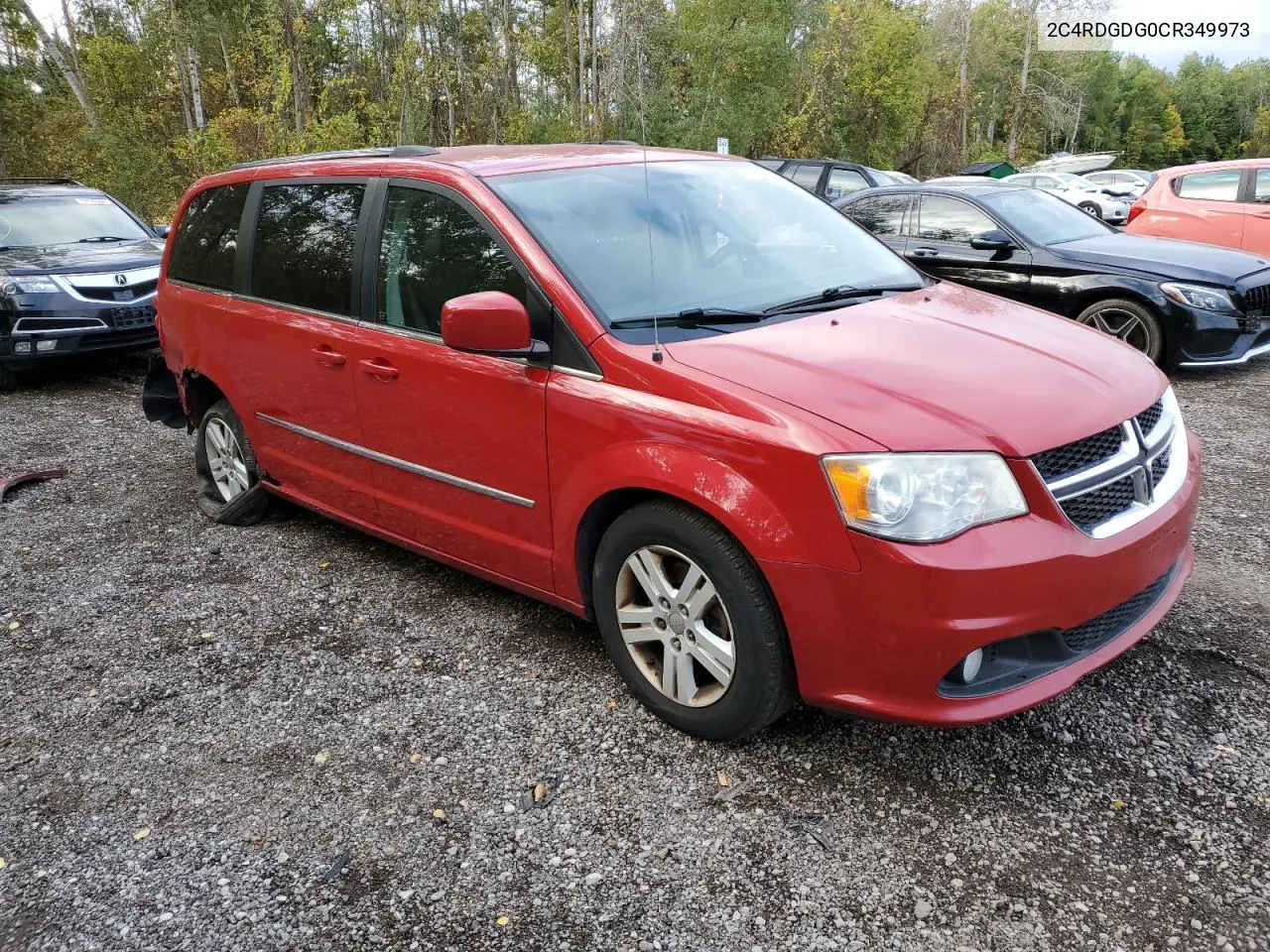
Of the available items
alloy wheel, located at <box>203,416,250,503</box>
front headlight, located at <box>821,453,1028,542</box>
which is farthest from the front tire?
alloy wheel, located at <box>203,416,250,503</box>

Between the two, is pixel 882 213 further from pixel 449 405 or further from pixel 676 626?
pixel 676 626

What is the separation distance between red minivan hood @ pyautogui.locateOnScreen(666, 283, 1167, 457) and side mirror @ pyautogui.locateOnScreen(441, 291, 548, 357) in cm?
47

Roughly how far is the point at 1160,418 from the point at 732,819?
1.78 m

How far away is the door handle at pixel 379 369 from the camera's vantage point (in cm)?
362

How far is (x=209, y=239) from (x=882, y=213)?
5.88 m

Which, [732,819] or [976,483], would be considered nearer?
[976,483]

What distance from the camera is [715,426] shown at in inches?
104

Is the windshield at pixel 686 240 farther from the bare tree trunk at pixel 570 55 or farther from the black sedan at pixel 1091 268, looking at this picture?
the bare tree trunk at pixel 570 55

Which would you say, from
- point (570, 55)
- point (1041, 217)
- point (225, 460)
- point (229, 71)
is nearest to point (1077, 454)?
point (225, 460)

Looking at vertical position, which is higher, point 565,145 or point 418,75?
point 418,75

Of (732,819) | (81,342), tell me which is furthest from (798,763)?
(81,342)

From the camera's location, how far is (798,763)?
9.40 feet

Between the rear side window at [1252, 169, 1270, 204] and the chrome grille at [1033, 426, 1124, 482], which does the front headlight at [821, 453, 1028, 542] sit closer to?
the chrome grille at [1033, 426, 1124, 482]

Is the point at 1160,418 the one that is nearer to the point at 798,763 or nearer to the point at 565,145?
the point at 798,763
